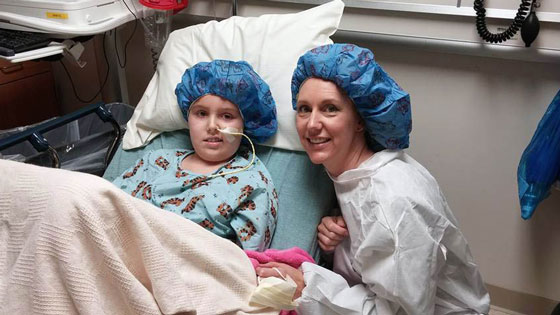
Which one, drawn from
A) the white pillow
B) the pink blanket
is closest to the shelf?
the white pillow

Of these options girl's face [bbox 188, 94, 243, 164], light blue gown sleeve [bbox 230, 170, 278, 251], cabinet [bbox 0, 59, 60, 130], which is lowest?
cabinet [bbox 0, 59, 60, 130]

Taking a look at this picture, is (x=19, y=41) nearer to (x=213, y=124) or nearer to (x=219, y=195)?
(x=213, y=124)

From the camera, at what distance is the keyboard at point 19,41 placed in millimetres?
1652

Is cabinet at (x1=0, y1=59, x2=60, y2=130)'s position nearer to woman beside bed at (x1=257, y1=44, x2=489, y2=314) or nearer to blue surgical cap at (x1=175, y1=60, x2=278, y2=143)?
blue surgical cap at (x1=175, y1=60, x2=278, y2=143)

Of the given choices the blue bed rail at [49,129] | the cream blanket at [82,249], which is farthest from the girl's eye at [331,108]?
the blue bed rail at [49,129]

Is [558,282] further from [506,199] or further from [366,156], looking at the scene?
[366,156]

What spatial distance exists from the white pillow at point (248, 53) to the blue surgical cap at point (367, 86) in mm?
294

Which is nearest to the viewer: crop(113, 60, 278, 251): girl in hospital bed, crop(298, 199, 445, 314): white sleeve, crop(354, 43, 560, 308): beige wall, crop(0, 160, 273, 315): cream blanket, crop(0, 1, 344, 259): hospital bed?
crop(0, 160, 273, 315): cream blanket

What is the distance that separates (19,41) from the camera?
1.71 m

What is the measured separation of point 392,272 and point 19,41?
1.46 meters

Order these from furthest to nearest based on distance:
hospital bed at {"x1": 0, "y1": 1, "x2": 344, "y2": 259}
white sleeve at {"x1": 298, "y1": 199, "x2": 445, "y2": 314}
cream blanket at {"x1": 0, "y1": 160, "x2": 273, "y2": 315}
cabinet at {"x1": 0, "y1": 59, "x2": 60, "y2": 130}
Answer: cabinet at {"x1": 0, "y1": 59, "x2": 60, "y2": 130} → hospital bed at {"x1": 0, "y1": 1, "x2": 344, "y2": 259} → white sleeve at {"x1": 298, "y1": 199, "x2": 445, "y2": 314} → cream blanket at {"x1": 0, "y1": 160, "x2": 273, "y2": 315}

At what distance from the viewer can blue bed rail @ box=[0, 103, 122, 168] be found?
5.25ft

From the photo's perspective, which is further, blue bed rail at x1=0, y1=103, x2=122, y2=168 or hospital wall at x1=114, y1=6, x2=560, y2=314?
hospital wall at x1=114, y1=6, x2=560, y2=314

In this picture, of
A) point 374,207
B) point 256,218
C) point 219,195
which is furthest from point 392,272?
point 219,195
